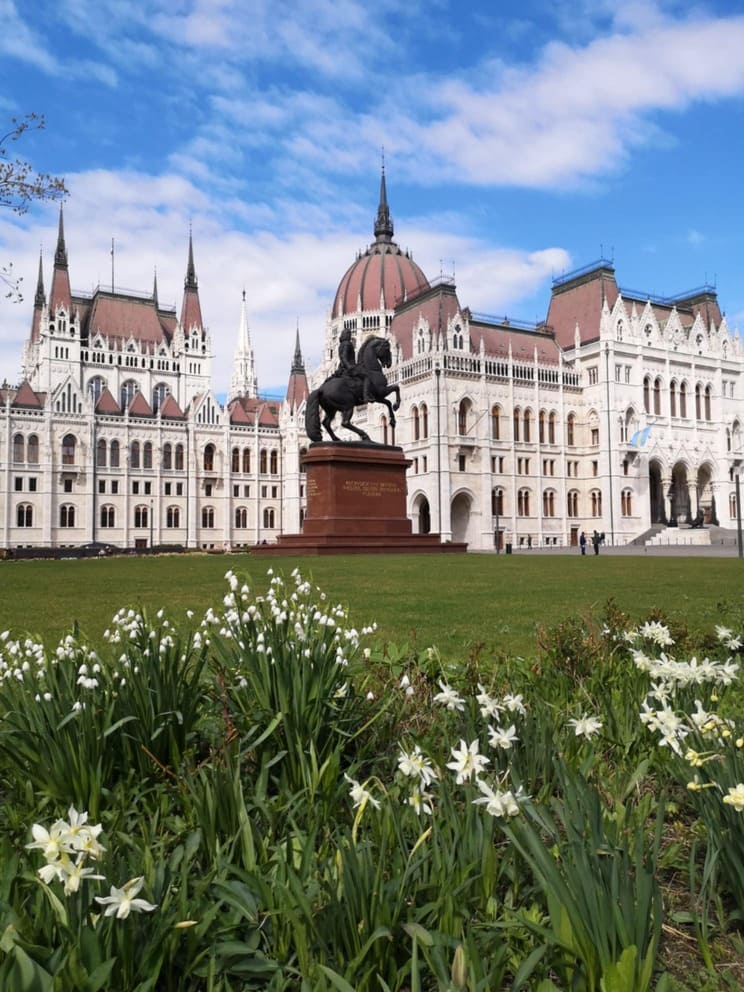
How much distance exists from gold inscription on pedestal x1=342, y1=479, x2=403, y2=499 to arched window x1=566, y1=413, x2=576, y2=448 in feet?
144

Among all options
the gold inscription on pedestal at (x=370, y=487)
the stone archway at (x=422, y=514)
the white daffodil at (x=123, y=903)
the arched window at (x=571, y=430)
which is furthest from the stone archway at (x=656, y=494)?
the white daffodil at (x=123, y=903)

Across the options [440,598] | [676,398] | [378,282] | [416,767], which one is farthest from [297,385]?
[416,767]

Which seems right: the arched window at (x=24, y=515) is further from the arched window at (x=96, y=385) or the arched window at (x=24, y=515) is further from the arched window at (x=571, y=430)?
the arched window at (x=571, y=430)

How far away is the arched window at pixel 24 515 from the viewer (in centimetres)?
7125

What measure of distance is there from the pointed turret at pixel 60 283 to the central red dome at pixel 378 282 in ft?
107

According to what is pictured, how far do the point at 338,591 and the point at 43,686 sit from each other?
9.28m

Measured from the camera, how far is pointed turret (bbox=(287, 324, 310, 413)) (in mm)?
88819

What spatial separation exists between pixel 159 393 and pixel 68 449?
2149 centimetres

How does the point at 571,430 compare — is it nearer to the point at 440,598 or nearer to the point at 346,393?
the point at 346,393

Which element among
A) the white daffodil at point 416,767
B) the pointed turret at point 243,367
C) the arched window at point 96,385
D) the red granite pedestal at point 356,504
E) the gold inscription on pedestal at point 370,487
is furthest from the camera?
the pointed turret at point 243,367

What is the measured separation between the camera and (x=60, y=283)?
300 ft

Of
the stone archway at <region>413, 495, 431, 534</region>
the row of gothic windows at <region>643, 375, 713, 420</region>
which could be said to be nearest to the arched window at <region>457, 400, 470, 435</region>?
the stone archway at <region>413, 495, 431, 534</region>

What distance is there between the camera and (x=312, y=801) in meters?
3.44

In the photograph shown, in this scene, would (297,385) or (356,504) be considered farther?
(297,385)
